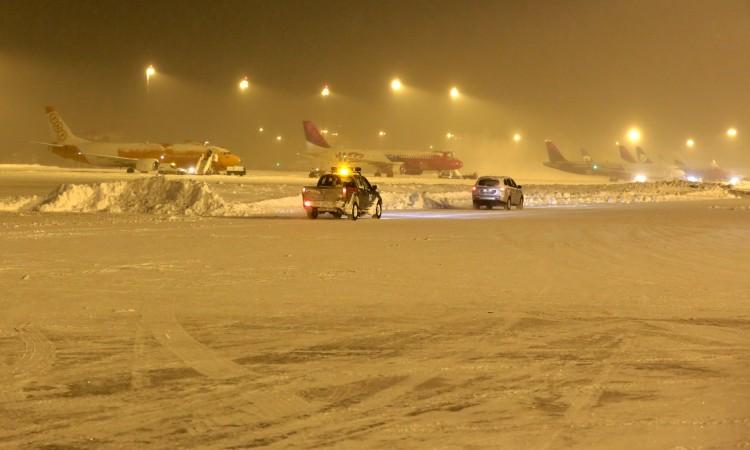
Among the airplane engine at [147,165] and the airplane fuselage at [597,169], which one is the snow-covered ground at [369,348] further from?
the airplane fuselage at [597,169]

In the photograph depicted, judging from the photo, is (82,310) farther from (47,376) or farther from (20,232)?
(20,232)

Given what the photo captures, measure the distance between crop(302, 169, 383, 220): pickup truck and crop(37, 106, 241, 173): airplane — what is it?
1952 inches

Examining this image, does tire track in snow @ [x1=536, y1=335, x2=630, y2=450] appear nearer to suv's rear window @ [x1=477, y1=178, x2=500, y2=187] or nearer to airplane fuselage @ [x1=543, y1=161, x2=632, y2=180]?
suv's rear window @ [x1=477, y1=178, x2=500, y2=187]

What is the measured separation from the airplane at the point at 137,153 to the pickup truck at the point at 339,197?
49570 millimetres

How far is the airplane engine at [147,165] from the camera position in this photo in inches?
3228

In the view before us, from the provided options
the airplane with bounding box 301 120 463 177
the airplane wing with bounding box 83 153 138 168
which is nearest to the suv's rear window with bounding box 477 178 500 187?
the airplane wing with bounding box 83 153 138 168

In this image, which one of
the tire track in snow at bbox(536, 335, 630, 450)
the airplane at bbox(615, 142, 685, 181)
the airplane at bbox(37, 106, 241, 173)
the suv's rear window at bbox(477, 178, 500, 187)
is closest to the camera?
the tire track in snow at bbox(536, 335, 630, 450)

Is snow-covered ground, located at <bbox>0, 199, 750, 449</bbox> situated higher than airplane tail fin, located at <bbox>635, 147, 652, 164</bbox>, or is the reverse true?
airplane tail fin, located at <bbox>635, 147, 652, 164</bbox>

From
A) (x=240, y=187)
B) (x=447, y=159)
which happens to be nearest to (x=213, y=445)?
(x=240, y=187)

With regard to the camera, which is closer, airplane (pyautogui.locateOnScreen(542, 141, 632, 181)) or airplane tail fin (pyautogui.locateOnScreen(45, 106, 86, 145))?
airplane tail fin (pyautogui.locateOnScreen(45, 106, 86, 145))

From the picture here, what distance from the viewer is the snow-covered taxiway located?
663 cm

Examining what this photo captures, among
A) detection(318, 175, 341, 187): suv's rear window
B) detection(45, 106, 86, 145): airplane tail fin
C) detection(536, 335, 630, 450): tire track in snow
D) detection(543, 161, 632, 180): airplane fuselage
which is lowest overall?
detection(536, 335, 630, 450): tire track in snow

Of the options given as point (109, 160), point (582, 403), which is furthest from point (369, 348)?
point (109, 160)

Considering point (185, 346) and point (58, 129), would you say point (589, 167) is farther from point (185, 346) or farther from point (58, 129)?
point (185, 346)
